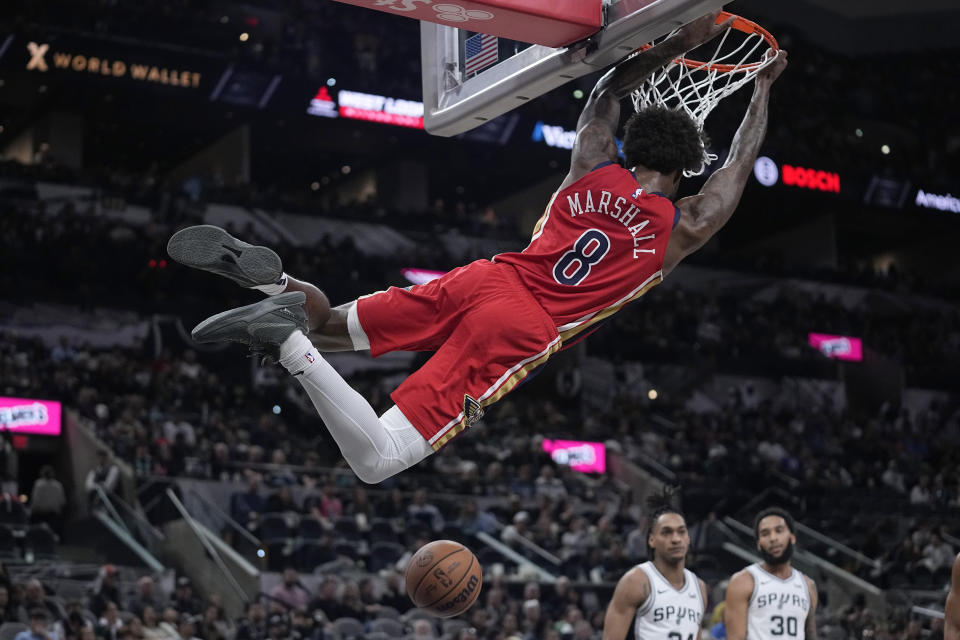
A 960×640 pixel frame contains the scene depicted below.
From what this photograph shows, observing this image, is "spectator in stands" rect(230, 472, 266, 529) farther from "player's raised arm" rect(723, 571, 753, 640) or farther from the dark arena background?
"player's raised arm" rect(723, 571, 753, 640)

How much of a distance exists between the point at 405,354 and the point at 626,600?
60.7 feet

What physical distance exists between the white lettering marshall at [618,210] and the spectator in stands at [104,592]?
9258 millimetres

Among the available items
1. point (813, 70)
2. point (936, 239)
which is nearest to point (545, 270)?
point (813, 70)

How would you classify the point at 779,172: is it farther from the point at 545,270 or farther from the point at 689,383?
Result: the point at 545,270

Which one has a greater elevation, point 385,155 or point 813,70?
point 813,70

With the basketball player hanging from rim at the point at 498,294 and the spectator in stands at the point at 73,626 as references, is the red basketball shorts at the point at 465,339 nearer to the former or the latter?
the basketball player hanging from rim at the point at 498,294

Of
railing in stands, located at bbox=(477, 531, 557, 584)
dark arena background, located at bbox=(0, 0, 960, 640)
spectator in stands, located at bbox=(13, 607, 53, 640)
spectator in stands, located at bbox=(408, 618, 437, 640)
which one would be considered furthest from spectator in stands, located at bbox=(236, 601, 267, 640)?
railing in stands, located at bbox=(477, 531, 557, 584)

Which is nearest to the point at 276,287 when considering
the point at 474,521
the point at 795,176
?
the point at 474,521

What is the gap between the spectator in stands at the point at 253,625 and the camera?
12.3 metres

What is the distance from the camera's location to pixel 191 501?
49.5 ft

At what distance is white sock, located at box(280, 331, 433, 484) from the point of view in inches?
183

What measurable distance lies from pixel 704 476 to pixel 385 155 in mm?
12718

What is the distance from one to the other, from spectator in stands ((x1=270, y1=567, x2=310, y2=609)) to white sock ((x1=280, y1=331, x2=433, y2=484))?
9016 mm

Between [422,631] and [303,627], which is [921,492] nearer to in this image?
[422,631]
